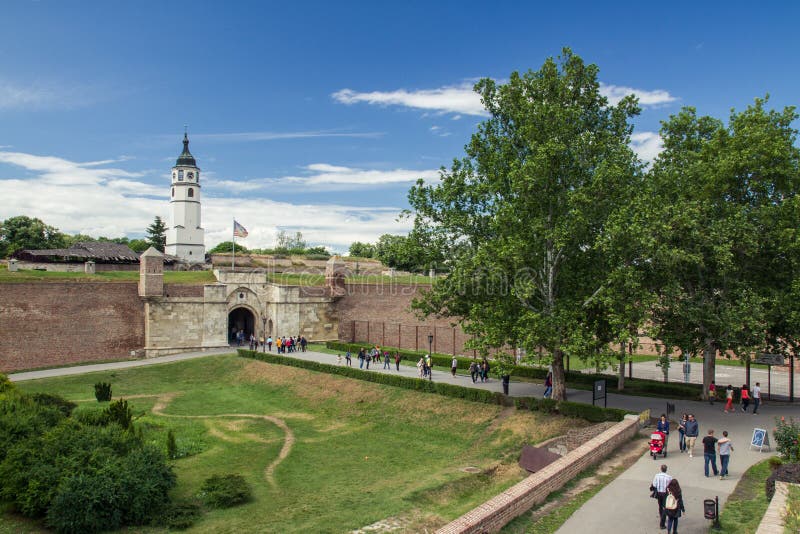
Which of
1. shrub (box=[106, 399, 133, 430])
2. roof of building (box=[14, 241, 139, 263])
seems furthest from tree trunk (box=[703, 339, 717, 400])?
roof of building (box=[14, 241, 139, 263])

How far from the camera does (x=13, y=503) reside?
13.6m

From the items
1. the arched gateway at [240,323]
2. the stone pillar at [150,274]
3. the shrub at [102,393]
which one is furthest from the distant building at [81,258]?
the shrub at [102,393]

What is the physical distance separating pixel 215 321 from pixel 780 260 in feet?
110

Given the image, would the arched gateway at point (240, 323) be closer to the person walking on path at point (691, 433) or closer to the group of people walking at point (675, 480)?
the group of people walking at point (675, 480)

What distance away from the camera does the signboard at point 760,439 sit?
50.9ft

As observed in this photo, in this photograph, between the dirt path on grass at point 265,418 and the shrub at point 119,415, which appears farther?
the dirt path on grass at point 265,418

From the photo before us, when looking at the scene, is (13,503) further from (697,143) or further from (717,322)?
(697,143)

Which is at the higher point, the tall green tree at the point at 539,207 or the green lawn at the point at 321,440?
the tall green tree at the point at 539,207

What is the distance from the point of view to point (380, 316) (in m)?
43.9

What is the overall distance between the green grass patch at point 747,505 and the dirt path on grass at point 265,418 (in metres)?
11.5

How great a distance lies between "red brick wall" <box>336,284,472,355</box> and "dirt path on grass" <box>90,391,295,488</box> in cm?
1654

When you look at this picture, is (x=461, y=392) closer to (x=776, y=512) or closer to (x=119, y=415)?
(x=119, y=415)

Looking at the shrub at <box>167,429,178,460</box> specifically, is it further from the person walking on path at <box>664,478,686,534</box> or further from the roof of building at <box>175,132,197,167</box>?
the roof of building at <box>175,132,197,167</box>

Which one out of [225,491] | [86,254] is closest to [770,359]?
[225,491]
